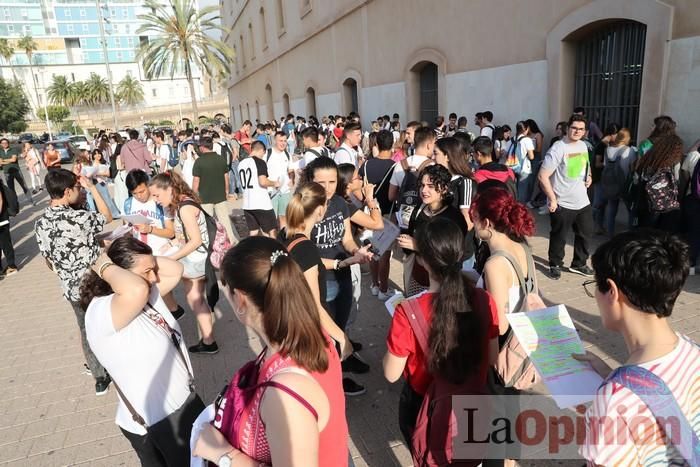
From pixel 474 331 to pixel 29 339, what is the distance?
17.1 feet

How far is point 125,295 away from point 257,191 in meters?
4.74

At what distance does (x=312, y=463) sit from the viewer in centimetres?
133

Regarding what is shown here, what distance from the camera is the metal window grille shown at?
7242mm

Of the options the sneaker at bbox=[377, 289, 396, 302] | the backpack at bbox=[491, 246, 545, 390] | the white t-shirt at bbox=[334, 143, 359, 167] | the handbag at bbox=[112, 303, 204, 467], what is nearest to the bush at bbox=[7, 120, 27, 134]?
the white t-shirt at bbox=[334, 143, 359, 167]

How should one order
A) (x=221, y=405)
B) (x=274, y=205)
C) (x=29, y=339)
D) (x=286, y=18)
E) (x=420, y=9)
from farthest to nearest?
(x=286, y=18) < (x=420, y=9) < (x=274, y=205) < (x=29, y=339) < (x=221, y=405)

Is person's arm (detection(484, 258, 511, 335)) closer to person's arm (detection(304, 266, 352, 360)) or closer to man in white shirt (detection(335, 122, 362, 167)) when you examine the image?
person's arm (detection(304, 266, 352, 360))

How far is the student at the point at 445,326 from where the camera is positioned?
1.84 m

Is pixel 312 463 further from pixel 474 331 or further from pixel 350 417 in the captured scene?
pixel 350 417

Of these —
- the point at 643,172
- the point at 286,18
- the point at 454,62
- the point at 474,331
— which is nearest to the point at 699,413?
the point at 474,331

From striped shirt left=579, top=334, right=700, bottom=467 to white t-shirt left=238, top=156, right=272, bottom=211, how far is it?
5.76 metres

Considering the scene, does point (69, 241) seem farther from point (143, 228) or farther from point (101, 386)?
point (101, 386)

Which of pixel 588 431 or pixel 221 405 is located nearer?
pixel 588 431

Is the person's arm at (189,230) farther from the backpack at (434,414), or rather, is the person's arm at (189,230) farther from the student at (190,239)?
the backpack at (434,414)

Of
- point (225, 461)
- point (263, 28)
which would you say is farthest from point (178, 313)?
point (263, 28)
